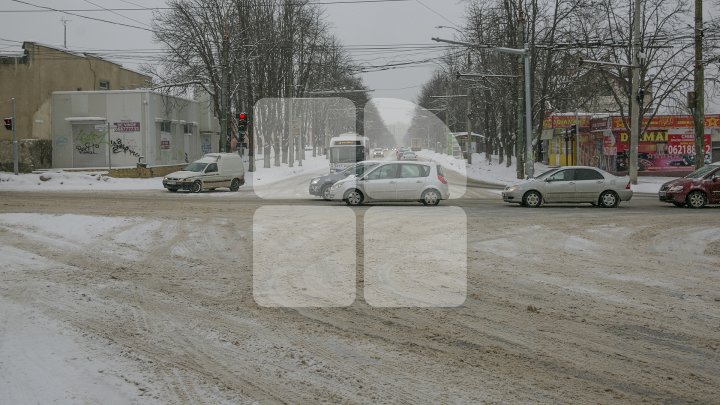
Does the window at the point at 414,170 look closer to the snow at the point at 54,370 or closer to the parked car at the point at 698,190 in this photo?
the parked car at the point at 698,190

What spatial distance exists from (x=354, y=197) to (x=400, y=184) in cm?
151

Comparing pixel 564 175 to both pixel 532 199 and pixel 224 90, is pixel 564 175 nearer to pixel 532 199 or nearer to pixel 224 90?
pixel 532 199

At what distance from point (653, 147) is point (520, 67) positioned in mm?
14768

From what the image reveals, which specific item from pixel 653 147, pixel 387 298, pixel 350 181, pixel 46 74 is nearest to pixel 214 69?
pixel 46 74

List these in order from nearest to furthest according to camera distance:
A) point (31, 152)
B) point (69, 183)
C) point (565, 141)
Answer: point (69, 183) < point (31, 152) < point (565, 141)

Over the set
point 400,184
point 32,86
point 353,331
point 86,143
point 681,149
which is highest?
point 32,86

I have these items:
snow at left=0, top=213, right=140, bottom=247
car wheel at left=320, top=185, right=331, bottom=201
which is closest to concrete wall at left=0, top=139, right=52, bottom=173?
car wheel at left=320, top=185, right=331, bottom=201

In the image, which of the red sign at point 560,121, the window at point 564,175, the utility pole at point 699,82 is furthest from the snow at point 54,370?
the red sign at point 560,121

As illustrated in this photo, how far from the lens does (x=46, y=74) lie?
45.8 m

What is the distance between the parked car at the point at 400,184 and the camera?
69.5 ft

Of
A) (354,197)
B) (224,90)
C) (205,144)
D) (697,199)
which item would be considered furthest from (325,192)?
(205,144)

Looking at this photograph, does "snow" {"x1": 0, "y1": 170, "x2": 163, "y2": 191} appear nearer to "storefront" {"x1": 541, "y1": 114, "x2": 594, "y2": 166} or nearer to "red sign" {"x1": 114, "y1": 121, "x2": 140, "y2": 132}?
"red sign" {"x1": 114, "y1": 121, "x2": 140, "y2": 132}

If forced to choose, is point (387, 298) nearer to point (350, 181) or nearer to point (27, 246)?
point (27, 246)

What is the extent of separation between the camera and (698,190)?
72.9 feet
